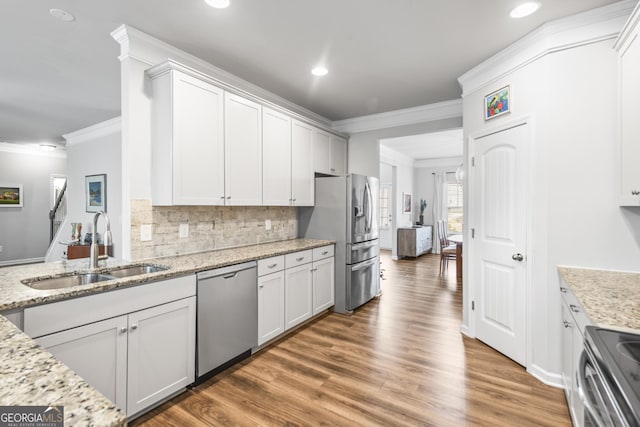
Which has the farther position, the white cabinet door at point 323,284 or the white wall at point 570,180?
the white cabinet door at point 323,284

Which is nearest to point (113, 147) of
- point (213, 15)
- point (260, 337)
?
point (213, 15)

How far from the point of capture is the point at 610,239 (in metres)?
2.18

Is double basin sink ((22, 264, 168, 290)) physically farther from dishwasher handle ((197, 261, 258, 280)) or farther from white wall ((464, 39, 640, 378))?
white wall ((464, 39, 640, 378))

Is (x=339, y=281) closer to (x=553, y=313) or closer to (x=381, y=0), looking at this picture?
(x=553, y=313)

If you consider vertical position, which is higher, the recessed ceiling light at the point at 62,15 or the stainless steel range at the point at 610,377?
the recessed ceiling light at the point at 62,15

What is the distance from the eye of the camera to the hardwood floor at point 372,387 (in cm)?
198

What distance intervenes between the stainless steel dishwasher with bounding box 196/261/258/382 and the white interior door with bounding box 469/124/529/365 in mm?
2129

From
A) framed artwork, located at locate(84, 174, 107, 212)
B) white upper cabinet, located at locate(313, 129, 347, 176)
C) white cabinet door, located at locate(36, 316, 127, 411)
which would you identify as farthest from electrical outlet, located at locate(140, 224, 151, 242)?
framed artwork, located at locate(84, 174, 107, 212)

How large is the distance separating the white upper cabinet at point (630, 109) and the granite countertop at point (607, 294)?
0.48 metres

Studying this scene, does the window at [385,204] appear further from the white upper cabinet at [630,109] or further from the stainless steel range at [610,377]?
Result: the stainless steel range at [610,377]

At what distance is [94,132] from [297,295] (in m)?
4.70

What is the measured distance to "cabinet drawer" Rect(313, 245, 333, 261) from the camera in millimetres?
3601

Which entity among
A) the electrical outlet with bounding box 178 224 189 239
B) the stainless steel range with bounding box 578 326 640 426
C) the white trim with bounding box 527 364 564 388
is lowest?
the white trim with bounding box 527 364 564 388

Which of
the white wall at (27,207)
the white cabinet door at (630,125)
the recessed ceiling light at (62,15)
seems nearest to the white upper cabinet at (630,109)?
the white cabinet door at (630,125)
